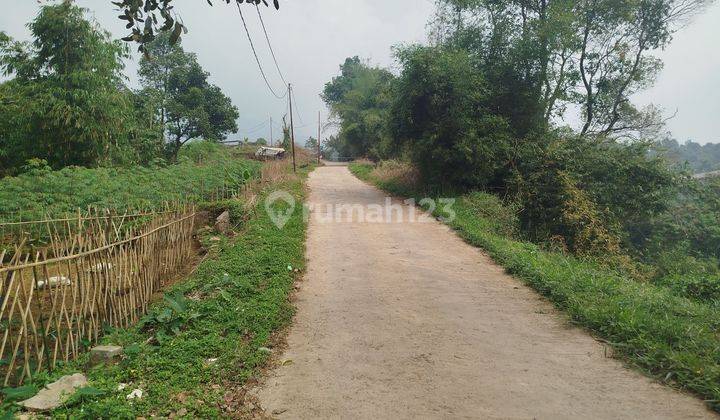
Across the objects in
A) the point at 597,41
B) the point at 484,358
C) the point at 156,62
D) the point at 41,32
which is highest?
the point at 156,62

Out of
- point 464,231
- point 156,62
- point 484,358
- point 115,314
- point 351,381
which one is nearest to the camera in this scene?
point 351,381

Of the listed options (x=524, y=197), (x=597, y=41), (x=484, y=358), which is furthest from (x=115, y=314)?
(x=597, y=41)

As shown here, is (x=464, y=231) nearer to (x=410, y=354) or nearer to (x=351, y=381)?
(x=410, y=354)

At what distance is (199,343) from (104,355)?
31.2 inches

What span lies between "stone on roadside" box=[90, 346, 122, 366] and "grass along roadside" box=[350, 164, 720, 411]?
14.8 feet

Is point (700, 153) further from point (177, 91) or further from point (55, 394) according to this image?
point (55, 394)

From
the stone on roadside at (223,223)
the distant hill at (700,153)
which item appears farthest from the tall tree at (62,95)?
the distant hill at (700,153)

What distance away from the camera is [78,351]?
4.21 m

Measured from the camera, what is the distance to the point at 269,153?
32938 mm

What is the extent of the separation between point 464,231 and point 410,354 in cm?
573

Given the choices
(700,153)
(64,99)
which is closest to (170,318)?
(64,99)

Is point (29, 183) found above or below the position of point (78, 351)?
above

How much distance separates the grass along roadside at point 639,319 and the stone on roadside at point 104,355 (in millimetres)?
4521

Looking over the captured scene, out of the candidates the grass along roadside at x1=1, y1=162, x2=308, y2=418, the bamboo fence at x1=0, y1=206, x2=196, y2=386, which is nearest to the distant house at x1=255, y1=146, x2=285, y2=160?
the grass along roadside at x1=1, y1=162, x2=308, y2=418
